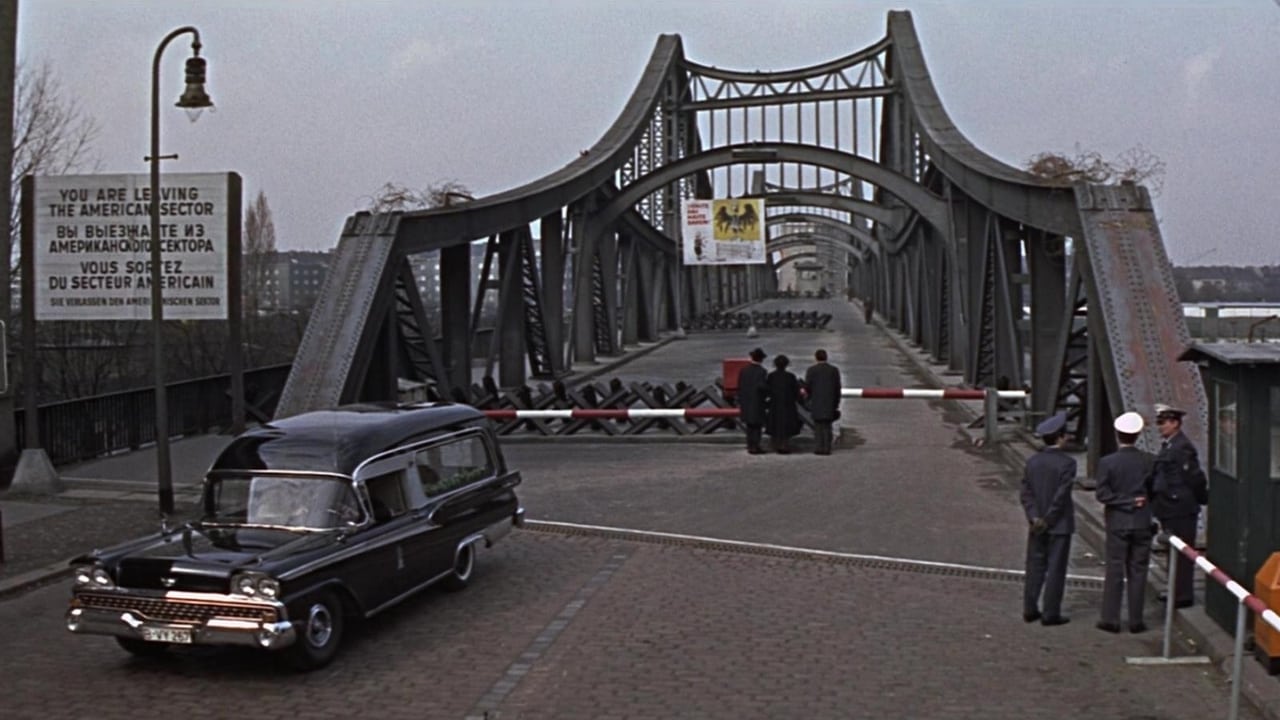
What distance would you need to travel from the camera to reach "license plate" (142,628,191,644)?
7770 mm

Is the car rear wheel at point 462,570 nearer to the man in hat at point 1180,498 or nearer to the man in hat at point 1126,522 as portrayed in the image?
the man in hat at point 1126,522

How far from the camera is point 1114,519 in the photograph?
879 cm

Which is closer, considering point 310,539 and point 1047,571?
point 310,539

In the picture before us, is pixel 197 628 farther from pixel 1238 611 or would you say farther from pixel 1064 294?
pixel 1064 294

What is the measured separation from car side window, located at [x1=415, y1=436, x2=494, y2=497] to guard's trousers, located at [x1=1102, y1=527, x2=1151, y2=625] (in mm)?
5041

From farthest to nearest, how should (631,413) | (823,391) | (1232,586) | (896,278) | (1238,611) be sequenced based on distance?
1. (896,278)
2. (631,413)
3. (823,391)
4. (1238,611)
5. (1232,586)

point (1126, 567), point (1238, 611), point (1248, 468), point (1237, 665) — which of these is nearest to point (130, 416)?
point (1126, 567)

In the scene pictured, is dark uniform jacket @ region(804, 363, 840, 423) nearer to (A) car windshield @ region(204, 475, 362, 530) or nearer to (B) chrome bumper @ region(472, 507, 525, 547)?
(B) chrome bumper @ region(472, 507, 525, 547)

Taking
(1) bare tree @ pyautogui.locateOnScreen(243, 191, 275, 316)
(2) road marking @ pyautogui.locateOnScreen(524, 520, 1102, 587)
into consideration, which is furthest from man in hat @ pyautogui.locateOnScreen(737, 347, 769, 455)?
(1) bare tree @ pyautogui.locateOnScreen(243, 191, 275, 316)

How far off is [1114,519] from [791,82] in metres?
73.1

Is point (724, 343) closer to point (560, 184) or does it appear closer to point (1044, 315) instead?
point (560, 184)

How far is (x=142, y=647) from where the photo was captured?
8367mm

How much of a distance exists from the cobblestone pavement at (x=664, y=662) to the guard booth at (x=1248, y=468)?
0.78 meters

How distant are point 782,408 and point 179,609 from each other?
11886 mm
